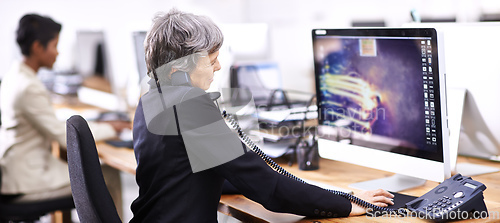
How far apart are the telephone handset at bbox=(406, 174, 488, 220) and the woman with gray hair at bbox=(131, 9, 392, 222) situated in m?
0.12

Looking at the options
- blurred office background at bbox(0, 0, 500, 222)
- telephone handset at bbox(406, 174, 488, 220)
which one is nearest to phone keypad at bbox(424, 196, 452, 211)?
telephone handset at bbox(406, 174, 488, 220)

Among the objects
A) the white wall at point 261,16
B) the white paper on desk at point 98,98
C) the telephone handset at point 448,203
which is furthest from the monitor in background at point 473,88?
the white wall at point 261,16

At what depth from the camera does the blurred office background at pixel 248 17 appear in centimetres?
478

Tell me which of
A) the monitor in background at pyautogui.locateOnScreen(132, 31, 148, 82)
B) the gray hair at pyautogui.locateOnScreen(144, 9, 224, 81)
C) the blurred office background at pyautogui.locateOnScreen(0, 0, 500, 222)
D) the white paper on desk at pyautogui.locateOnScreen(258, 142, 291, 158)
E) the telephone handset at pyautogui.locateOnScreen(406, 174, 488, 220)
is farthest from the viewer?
the blurred office background at pyautogui.locateOnScreen(0, 0, 500, 222)

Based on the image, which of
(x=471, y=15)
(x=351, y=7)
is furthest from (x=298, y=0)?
(x=471, y=15)

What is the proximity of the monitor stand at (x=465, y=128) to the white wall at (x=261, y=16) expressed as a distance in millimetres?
3267

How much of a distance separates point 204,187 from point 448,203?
0.60 metres

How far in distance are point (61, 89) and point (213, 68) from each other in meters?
3.29

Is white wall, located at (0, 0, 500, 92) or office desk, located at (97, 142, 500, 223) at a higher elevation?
white wall, located at (0, 0, 500, 92)

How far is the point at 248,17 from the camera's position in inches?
274

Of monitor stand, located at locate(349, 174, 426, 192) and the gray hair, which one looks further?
monitor stand, located at locate(349, 174, 426, 192)

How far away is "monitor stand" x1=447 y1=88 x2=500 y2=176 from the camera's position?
1716mm

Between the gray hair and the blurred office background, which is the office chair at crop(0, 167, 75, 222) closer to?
the gray hair

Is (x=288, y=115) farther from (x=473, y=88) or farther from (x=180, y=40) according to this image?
(x=180, y=40)
